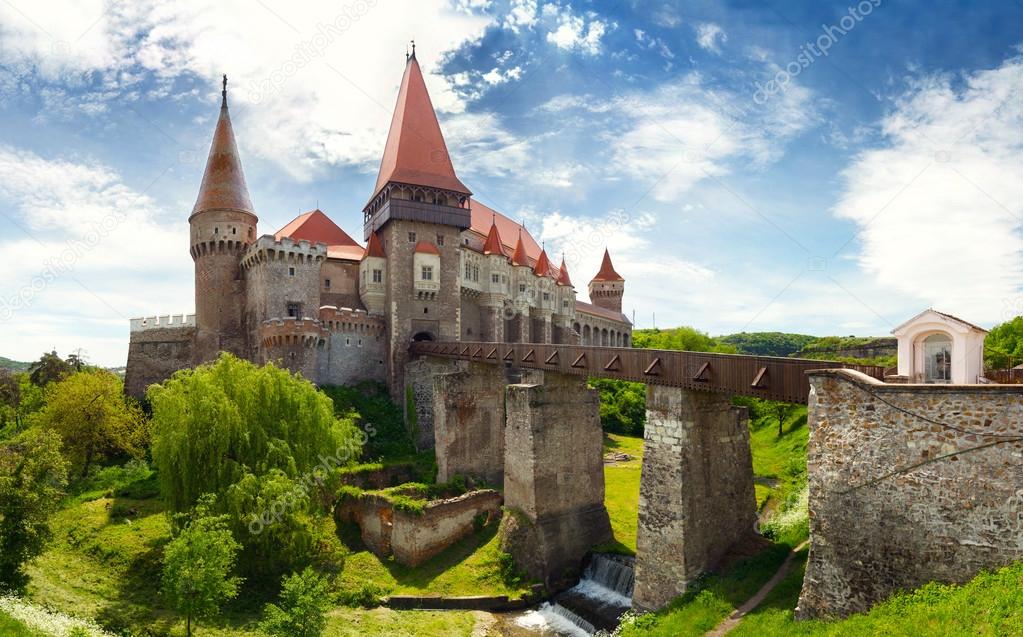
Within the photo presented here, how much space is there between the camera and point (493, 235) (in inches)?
1804

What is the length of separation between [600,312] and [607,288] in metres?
8.20

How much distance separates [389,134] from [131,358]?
72.8 feet

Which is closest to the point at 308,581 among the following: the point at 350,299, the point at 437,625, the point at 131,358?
the point at 437,625

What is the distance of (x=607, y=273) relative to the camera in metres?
72.4

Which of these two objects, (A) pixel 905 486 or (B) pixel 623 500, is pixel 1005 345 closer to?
(B) pixel 623 500

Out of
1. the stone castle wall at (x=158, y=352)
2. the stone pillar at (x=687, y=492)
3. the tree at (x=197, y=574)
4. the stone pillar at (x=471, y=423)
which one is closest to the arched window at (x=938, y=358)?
the stone pillar at (x=687, y=492)

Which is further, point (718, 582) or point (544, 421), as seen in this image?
point (544, 421)

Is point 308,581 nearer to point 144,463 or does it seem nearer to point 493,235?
point 144,463

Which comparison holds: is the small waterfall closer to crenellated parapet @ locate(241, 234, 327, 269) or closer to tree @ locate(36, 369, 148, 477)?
tree @ locate(36, 369, 148, 477)

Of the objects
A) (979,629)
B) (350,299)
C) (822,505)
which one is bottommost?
(979,629)

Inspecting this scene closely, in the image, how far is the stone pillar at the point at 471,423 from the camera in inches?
1102

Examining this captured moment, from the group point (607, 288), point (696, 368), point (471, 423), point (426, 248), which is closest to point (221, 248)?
point (426, 248)

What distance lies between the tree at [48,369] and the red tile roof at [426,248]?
2320 cm

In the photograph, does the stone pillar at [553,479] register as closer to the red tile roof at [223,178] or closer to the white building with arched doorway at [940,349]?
the white building with arched doorway at [940,349]
